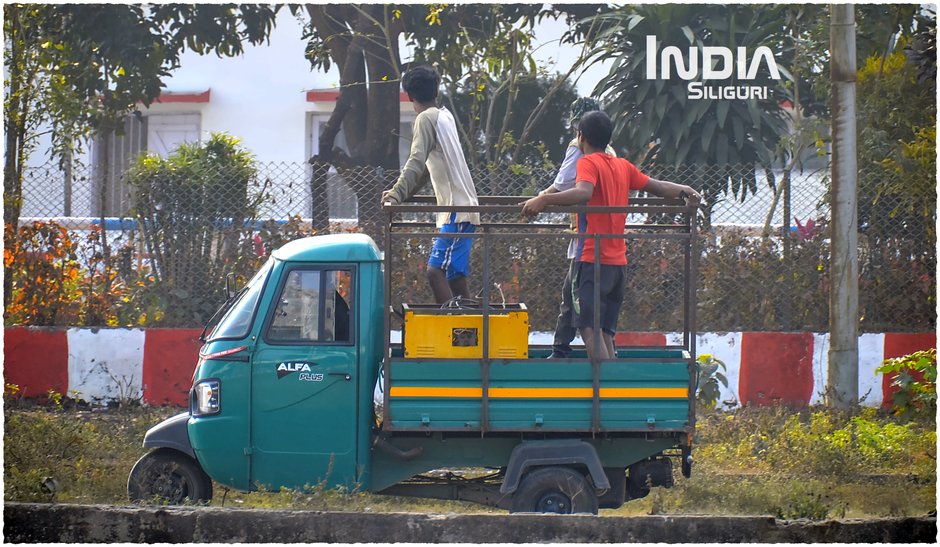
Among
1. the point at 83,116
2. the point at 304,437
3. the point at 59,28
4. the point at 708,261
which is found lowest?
the point at 304,437

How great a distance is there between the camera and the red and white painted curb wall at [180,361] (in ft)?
30.2

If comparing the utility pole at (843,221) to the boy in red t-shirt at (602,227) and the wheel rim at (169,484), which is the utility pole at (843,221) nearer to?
the boy in red t-shirt at (602,227)

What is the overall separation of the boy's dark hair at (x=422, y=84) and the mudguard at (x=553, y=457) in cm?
222

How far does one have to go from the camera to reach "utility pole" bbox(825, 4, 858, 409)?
8.63 metres

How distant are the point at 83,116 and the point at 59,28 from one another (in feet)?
3.49

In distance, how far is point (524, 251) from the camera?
31.4 ft

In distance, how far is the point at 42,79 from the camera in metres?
10.7

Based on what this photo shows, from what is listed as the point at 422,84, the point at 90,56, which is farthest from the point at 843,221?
the point at 90,56

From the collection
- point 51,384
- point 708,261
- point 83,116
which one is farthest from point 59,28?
point 708,261

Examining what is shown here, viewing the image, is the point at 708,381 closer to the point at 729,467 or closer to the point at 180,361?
the point at 729,467

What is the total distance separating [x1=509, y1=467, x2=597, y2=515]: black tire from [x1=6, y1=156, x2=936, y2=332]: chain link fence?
366 centimetres

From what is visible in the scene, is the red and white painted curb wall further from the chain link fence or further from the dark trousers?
the dark trousers

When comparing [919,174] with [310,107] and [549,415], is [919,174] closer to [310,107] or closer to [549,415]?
[549,415]

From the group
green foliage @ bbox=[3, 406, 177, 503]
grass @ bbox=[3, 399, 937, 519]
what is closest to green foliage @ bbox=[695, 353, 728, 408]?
grass @ bbox=[3, 399, 937, 519]
